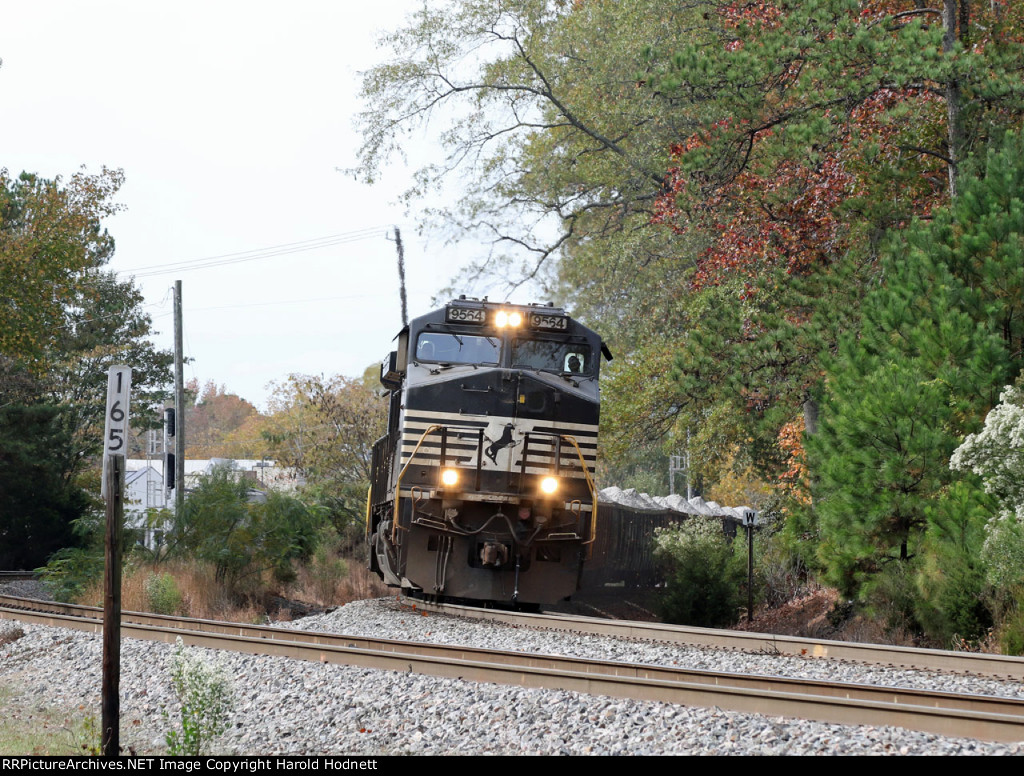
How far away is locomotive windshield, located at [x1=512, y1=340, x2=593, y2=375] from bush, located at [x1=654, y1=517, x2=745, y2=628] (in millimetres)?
8109

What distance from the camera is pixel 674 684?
760cm

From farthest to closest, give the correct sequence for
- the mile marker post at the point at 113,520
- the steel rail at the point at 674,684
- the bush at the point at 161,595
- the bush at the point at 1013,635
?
the bush at the point at 161,595 → the bush at the point at 1013,635 → the mile marker post at the point at 113,520 → the steel rail at the point at 674,684

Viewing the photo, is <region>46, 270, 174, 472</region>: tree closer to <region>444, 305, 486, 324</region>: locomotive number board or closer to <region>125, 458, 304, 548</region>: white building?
<region>125, 458, 304, 548</region>: white building

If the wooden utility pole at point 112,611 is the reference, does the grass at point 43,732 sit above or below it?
below

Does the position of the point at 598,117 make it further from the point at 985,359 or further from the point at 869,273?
the point at 985,359

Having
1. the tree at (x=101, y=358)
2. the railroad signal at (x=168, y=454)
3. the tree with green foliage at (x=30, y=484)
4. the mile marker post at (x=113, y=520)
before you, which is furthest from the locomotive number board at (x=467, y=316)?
the tree at (x=101, y=358)

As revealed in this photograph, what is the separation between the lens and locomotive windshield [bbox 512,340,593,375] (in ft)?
45.2

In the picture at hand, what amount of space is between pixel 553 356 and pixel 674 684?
680 centimetres

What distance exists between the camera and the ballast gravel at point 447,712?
6262 millimetres

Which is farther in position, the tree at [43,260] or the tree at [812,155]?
the tree at [43,260]

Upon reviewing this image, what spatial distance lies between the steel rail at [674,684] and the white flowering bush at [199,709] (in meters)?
Result: 2.07

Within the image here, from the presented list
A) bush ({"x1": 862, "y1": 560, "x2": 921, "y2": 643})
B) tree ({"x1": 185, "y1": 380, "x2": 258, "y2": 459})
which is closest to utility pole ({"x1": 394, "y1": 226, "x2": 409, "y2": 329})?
bush ({"x1": 862, "y1": 560, "x2": 921, "y2": 643})

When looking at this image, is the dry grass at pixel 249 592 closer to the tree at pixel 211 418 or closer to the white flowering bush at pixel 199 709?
the white flowering bush at pixel 199 709
